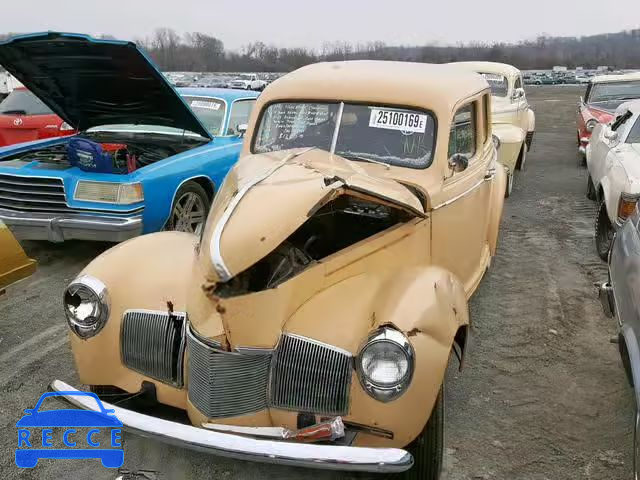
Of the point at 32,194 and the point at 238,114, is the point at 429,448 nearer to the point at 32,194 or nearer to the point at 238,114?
the point at 32,194

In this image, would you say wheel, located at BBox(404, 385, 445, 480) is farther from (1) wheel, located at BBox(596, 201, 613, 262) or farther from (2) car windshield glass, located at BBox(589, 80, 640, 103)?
(2) car windshield glass, located at BBox(589, 80, 640, 103)

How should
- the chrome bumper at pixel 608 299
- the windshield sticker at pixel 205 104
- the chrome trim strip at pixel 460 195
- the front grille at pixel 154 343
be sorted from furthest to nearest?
1. the windshield sticker at pixel 205 104
2. the chrome bumper at pixel 608 299
3. the chrome trim strip at pixel 460 195
4. the front grille at pixel 154 343

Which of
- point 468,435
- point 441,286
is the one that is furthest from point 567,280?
point 441,286

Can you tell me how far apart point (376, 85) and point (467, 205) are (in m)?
0.97

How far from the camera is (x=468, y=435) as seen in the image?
10.1ft

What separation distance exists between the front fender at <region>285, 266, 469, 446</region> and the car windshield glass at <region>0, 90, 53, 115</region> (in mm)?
8339

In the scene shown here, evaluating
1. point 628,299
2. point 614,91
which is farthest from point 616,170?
point 614,91

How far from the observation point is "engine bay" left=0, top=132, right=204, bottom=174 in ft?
17.5

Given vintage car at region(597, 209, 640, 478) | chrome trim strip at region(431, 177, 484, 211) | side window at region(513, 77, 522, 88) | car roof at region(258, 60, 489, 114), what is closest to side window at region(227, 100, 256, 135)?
car roof at region(258, 60, 489, 114)

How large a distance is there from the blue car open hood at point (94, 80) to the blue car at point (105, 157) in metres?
0.01

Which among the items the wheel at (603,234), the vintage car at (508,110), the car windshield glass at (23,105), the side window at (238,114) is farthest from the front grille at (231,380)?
the car windshield glass at (23,105)

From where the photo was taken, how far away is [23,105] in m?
9.43

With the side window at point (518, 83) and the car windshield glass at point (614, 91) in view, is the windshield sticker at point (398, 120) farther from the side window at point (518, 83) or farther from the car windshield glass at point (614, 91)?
the car windshield glass at point (614, 91)

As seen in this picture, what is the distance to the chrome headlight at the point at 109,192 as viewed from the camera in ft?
16.9
